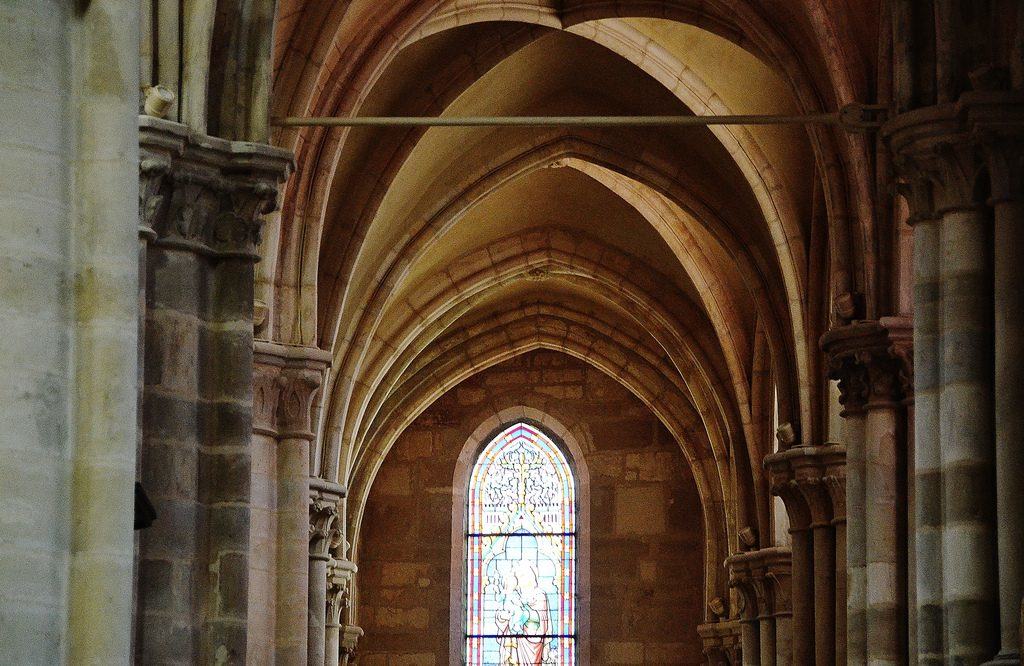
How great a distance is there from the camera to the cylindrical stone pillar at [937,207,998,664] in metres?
12.7

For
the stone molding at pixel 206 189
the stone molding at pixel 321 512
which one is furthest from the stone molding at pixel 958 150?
the stone molding at pixel 321 512

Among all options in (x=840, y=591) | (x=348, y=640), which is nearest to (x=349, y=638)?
(x=348, y=640)

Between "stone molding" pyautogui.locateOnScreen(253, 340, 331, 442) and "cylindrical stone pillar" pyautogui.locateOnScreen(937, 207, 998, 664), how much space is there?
728 centimetres

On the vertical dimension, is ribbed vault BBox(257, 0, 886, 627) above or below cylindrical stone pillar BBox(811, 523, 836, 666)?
above

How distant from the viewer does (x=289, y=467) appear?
760 inches

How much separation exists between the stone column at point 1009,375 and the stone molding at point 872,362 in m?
4.01

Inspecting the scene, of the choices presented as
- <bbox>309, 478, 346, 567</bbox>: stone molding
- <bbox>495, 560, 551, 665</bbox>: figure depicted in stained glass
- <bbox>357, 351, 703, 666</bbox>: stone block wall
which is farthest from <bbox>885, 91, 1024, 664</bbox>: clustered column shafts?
<bbox>495, 560, 551, 665</bbox>: figure depicted in stained glass

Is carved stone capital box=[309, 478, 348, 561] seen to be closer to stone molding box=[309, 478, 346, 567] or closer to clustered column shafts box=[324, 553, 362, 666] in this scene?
stone molding box=[309, 478, 346, 567]

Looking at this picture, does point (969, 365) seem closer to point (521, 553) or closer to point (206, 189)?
point (206, 189)

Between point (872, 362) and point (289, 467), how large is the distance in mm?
5145

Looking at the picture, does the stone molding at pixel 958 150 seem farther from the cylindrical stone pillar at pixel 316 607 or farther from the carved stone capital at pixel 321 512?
the cylindrical stone pillar at pixel 316 607

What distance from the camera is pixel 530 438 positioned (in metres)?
33.6

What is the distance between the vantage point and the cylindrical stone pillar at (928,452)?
1328cm

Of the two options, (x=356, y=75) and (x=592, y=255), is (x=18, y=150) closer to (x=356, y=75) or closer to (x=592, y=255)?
(x=356, y=75)
